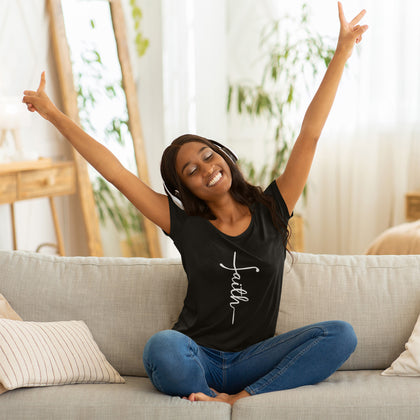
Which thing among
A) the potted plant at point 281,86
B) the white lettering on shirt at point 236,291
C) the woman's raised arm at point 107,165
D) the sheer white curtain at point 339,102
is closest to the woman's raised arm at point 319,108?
the white lettering on shirt at point 236,291

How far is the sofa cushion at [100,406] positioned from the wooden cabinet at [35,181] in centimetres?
121

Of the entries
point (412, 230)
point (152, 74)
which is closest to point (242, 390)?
point (412, 230)

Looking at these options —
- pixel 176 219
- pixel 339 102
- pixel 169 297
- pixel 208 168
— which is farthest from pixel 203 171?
pixel 339 102

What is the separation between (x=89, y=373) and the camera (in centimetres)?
167

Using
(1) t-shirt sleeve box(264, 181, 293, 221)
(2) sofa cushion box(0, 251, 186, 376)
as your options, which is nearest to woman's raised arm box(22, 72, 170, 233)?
(2) sofa cushion box(0, 251, 186, 376)

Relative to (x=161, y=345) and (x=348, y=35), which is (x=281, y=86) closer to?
(x=348, y=35)

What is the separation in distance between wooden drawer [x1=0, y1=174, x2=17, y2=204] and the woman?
854 millimetres

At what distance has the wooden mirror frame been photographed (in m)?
3.12

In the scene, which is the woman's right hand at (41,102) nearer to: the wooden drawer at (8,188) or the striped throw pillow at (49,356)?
the striped throw pillow at (49,356)

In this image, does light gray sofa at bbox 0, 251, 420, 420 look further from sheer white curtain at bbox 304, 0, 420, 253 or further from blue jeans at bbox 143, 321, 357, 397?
sheer white curtain at bbox 304, 0, 420, 253

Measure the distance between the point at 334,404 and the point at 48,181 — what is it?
72.2 inches

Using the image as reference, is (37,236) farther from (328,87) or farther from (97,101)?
(328,87)

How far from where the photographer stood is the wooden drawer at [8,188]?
255 cm

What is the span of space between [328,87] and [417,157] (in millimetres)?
2691
